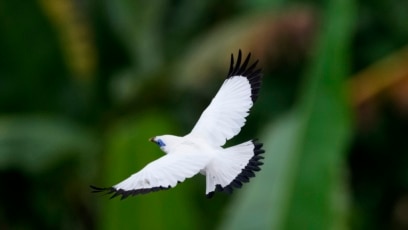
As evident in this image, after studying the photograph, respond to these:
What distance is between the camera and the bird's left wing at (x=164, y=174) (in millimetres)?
385

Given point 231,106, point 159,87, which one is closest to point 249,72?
point 231,106

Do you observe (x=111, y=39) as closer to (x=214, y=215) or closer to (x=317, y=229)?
(x=214, y=215)

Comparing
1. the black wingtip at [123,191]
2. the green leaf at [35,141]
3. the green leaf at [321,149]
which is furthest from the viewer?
the green leaf at [35,141]

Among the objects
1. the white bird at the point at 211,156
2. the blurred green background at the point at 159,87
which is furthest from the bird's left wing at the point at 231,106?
the blurred green background at the point at 159,87

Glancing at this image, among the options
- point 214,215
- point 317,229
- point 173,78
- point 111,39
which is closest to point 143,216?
point 317,229

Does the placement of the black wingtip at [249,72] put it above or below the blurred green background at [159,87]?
below

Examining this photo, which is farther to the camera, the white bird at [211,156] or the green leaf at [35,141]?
the green leaf at [35,141]

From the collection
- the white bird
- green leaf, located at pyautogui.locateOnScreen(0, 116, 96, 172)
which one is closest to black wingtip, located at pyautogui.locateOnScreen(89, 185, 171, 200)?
the white bird

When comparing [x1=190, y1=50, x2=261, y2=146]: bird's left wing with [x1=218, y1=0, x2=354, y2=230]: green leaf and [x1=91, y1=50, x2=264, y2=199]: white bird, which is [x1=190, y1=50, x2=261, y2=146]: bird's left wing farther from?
[x1=218, y1=0, x2=354, y2=230]: green leaf

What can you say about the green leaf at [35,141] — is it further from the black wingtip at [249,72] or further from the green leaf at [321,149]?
the black wingtip at [249,72]

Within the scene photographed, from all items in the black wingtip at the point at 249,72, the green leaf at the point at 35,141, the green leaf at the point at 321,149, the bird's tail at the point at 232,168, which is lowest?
the bird's tail at the point at 232,168

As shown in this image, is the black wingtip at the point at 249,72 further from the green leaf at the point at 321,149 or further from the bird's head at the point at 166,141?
the green leaf at the point at 321,149

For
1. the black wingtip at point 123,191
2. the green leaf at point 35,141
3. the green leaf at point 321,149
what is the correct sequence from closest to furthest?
the black wingtip at point 123,191
the green leaf at point 321,149
the green leaf at point 35,141

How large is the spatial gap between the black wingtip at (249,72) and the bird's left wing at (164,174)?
0.05 metres
